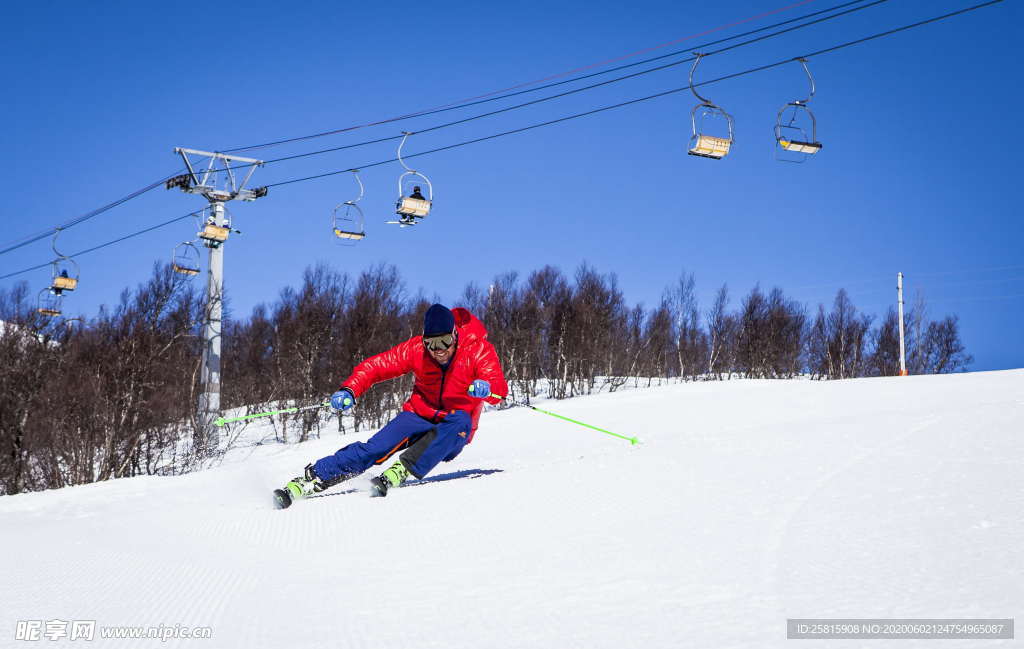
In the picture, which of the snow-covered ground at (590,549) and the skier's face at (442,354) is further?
the skier's face at (442,354)

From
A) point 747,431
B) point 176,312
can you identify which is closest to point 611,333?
point 176,312

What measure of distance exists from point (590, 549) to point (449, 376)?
9.94 ft

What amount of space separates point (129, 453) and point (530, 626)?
16.8 metres

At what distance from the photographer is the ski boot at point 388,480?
5.57 metres

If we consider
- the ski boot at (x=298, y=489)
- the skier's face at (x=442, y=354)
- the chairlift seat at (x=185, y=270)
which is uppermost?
the chairlift seat at (x=185, y=270)

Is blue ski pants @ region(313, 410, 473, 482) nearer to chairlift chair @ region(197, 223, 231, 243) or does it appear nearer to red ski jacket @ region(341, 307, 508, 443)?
red ski jacket @ region(341, 307, 508, 443)

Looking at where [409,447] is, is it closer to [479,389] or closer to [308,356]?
[479,389]

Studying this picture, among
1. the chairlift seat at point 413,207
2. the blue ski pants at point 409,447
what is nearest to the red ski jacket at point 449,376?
the blue ski pants at point 409,447

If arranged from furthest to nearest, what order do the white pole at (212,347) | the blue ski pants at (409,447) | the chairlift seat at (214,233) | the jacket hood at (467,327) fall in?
the white pole at (212,347) → the chairlift seat at (214,233) → the jacket hood at (467,327) → the blue ski pants at (409,447)

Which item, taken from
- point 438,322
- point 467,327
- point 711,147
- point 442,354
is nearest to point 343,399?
point 442,354

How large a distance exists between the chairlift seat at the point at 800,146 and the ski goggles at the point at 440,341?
5970 mm

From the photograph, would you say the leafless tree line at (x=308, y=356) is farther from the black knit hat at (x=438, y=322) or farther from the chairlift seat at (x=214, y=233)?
the black knit hat at (x=438, y=322)

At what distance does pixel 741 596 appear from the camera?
8.75 ft

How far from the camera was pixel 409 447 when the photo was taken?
20.1 ft
